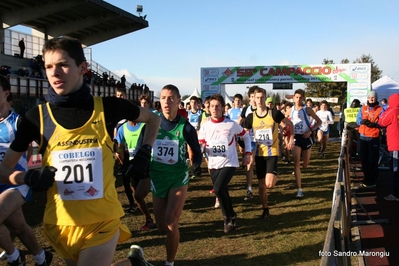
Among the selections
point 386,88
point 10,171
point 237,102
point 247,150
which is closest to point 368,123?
point 247,150

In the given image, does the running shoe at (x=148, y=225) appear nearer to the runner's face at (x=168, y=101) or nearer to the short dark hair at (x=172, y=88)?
the runner's face at (x=168, y=101)

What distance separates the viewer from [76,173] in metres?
2.36

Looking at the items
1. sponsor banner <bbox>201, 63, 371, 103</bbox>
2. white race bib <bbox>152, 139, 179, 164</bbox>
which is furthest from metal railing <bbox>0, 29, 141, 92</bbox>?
white race bib <bbox>152, 139, 179, 164</bbox>

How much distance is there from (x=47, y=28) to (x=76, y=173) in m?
31.3

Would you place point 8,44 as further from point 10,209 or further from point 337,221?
point 337,221

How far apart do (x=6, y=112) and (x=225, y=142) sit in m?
3.13

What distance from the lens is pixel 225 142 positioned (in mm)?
6273

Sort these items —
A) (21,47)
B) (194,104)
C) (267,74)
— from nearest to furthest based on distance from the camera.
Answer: (194,104) → (21,47) → (267,74)

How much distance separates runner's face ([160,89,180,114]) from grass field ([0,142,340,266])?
1.86 m

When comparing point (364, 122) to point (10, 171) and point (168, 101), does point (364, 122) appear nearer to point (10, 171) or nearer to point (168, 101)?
point (168, 101)

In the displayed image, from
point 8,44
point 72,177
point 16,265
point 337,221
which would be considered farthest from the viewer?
point 8,44

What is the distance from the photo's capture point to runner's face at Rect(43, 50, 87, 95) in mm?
2295

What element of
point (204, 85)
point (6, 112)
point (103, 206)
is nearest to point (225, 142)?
point (6, 112)

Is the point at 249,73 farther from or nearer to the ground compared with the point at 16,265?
farther from the ground
